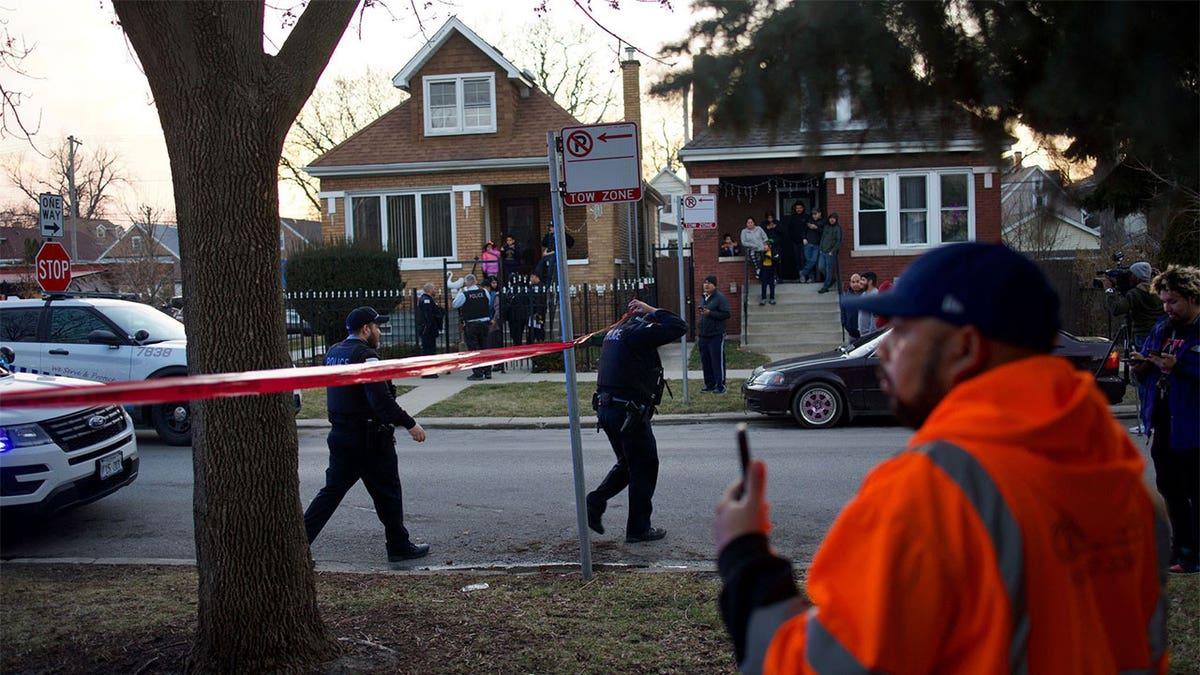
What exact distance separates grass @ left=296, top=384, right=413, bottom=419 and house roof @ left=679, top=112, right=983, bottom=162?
12.1 m

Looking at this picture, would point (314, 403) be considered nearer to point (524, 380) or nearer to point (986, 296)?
point (524, 380)

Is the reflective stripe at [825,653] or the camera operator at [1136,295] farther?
the camera operator at [1136,295]

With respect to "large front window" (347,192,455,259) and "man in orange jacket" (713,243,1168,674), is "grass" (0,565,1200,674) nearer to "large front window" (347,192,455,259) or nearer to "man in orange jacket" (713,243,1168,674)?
"man in orange jacket" (713,243,1168,674)

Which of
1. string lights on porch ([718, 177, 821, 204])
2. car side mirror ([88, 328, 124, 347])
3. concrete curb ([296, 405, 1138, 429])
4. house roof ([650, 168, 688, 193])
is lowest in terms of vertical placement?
concrete curb ([296, 405, 1138, 429])

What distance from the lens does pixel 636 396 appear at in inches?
293

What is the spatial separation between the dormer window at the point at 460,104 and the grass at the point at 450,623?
2134 centimetres

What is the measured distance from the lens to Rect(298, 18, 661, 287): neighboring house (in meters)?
26.6

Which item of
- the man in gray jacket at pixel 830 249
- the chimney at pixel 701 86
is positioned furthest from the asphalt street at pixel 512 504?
the man in gray jacket at pixel 830 249

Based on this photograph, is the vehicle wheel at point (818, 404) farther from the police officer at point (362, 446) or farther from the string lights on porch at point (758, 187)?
the string lights on porch at point (758, 187)

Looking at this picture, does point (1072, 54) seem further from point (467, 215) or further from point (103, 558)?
point (467, 215)

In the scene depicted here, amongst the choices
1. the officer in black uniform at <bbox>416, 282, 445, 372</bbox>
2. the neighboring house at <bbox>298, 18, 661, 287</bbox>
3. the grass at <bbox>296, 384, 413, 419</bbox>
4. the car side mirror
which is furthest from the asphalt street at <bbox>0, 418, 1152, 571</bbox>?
the neighboring house at <bbox>298, 18, 661, 287</bbox>

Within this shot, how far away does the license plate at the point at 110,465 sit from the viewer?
8.31m

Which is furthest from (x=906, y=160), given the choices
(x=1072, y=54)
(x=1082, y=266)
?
(x=1082, y=266)

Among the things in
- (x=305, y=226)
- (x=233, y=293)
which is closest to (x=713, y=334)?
(x=233, y=293)
